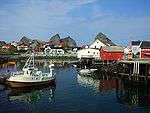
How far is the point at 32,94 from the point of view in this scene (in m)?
52.1

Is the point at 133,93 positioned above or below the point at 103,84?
below

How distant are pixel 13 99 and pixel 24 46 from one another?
151139mm

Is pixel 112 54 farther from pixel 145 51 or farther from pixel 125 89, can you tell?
pixel 125 89

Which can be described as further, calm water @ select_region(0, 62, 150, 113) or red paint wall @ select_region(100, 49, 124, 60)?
red paint wall @ select_region(100, 49, 124, 60)

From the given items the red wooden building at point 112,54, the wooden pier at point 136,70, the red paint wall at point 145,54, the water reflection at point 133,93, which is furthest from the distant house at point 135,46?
the water reflection at point 133,93

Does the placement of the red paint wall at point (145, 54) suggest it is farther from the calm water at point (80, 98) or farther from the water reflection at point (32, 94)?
the water reflection at point (32, 94)

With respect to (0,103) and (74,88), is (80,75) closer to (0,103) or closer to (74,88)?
(74,88)

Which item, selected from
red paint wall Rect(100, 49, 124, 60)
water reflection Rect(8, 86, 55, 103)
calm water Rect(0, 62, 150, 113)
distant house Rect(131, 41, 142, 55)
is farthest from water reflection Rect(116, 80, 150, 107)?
red paint wall Rect(100, 49, 124, 60)

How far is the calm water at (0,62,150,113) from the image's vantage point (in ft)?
135

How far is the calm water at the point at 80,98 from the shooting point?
4116cm

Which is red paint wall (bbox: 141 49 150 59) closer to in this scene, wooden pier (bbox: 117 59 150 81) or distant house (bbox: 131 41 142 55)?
wooden pier (bbox: 117 59 150 81)

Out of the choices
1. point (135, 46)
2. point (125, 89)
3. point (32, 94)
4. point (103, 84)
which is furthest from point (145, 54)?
point (32, 94)

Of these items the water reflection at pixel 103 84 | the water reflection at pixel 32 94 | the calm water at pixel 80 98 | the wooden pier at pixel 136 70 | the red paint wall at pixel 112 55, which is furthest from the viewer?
the red paint wall at pixel 112 55

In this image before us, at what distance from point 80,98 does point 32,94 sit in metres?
8.20
